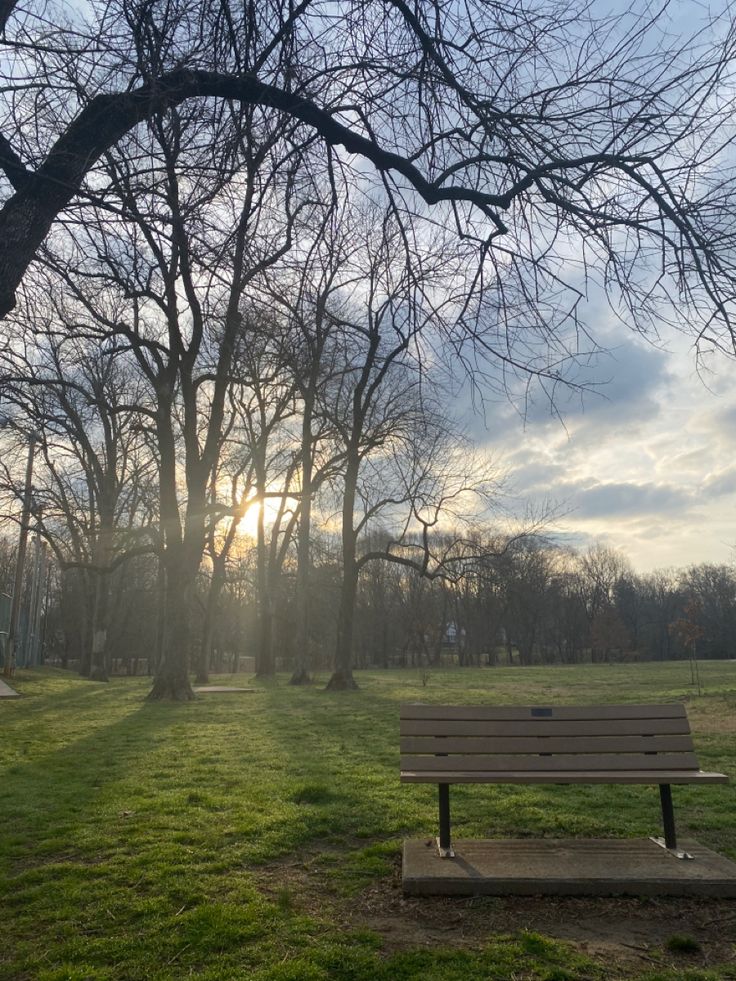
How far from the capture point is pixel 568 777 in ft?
15.3

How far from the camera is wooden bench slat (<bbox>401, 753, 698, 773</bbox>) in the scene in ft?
15.7

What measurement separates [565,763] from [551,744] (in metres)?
0.15

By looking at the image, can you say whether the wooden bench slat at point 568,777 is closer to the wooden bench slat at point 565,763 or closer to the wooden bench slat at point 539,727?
the wooden bench slat at point 565,763

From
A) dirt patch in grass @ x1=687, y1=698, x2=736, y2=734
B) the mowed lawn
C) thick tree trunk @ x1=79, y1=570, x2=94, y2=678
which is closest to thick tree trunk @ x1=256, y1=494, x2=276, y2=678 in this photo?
thick tree trunk @ x1=79, y1=570, x2=94, y2=678

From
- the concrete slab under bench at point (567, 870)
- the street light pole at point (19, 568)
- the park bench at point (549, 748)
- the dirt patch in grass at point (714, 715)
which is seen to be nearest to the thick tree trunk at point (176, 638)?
the street light pole at point (19, 568)

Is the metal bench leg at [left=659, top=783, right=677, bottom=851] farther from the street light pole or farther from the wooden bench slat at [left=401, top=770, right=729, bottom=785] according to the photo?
the street light pole

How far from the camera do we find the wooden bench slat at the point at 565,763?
4.77 metres

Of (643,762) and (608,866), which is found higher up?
(643,762)

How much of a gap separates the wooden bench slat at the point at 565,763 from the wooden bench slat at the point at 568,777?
32 millimetres

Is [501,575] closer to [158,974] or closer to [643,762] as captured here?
[643,762]

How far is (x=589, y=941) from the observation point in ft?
11.9

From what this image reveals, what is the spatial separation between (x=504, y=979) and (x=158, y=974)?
145 cm

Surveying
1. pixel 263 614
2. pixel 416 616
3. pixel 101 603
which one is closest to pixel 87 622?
pixel 101 603

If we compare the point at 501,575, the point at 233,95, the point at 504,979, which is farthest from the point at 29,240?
the point at 501,575
